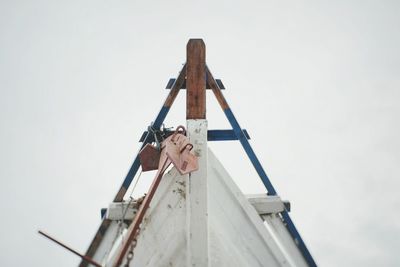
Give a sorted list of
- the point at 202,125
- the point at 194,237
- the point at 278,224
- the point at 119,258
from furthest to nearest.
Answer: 1. the point at 278,224
2. the point at 202,125
3. the point at 194,237
4. the point at 119,258

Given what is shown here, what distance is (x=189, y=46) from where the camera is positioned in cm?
267

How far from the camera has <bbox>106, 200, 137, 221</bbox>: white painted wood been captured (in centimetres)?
267

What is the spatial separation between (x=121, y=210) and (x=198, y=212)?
0.86 meters

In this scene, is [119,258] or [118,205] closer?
[119,258]

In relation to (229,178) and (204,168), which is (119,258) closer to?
(204,168)

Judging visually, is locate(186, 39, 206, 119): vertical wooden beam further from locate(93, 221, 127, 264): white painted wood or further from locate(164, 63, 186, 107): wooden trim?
locate(93, 221, 127, 264): white painted wood

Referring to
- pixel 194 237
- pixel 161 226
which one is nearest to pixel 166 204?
pixel 161 226

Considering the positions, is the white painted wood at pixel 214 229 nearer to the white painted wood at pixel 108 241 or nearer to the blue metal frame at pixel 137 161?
the white painted wood at pixel 108 241

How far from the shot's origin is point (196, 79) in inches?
103

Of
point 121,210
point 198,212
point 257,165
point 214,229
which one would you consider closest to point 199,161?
point 198,212

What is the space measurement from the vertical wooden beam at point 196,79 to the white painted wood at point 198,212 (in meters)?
0.27

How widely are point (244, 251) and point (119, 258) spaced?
1.48 metres

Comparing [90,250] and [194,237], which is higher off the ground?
[194,237]

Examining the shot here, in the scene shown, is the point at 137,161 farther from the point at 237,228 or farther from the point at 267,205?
the point at 267,205
